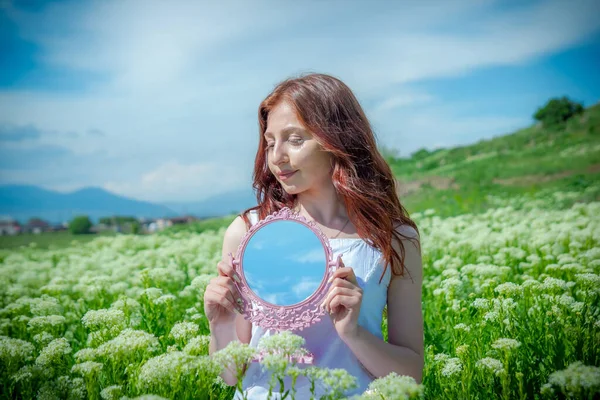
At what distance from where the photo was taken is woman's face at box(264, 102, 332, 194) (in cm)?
242

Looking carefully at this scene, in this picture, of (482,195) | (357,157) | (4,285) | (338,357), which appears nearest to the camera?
(338,357)

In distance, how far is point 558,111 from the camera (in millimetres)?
19844

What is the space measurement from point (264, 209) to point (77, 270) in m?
Answer: 3.76

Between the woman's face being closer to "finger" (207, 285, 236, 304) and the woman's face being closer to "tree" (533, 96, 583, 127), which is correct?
"finger" (207, 285, 236, 304)

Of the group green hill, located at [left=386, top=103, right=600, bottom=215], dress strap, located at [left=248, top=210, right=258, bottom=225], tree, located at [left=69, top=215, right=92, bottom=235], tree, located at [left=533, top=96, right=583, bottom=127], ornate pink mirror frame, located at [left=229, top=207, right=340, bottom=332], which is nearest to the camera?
ornate pink mirror frame, located at [left=229, top=207, right=340, bottom=332]

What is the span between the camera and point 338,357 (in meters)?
2.37

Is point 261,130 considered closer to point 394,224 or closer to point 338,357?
point 394,224

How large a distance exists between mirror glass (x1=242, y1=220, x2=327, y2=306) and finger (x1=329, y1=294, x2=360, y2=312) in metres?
0.13

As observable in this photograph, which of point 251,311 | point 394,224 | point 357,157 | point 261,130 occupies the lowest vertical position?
point 251,311

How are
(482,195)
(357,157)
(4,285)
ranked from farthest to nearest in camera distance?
1. (482,195)
2. (4,285)
3. (357,157)

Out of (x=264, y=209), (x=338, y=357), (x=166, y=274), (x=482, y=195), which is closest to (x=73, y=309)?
(x=166, y=274)

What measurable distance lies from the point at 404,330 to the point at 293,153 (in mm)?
884

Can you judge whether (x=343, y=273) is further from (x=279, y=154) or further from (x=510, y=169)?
(x=510, y=169)

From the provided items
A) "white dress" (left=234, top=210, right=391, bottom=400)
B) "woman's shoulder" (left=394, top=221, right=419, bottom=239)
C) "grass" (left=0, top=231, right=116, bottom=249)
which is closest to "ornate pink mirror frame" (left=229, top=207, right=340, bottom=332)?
"white dress" (left=234, top=210, right=391, bottom=400)
